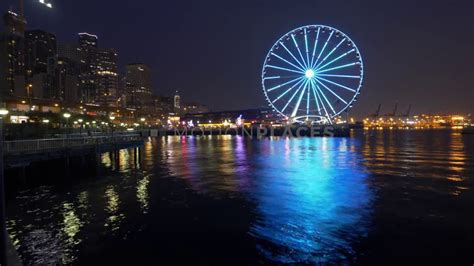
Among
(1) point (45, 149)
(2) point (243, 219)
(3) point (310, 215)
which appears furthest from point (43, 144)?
(3) point (310, 215)

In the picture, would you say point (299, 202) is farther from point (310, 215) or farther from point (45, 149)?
point (45, 149)

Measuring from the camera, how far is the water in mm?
12820

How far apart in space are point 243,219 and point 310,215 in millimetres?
3080

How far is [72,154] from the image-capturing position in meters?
33.3

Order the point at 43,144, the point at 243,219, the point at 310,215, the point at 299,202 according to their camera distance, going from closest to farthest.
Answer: the point at 243,219
the point at 310,215
the point at 299,202
the point at 43,144

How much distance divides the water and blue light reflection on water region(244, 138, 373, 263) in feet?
0.18

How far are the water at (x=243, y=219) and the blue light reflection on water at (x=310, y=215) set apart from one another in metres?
0.05

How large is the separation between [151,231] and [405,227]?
32.5 feet

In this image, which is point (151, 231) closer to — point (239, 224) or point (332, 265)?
point (239, 224)

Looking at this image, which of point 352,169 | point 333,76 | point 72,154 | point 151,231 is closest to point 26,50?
point 333,76

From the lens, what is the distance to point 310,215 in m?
18.0

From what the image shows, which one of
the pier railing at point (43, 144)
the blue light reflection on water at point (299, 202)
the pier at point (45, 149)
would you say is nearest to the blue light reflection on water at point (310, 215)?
the blue light reflection on water at point (299, 202)

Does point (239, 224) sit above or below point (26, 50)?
below

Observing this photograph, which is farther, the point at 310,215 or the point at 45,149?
the point at 45,149
